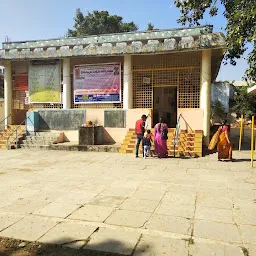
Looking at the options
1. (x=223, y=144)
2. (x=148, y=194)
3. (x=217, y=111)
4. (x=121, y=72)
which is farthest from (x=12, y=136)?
(x=217, y=111)

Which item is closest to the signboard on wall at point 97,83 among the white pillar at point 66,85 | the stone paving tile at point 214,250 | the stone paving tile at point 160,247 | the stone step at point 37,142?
the white pillar at point 66,85

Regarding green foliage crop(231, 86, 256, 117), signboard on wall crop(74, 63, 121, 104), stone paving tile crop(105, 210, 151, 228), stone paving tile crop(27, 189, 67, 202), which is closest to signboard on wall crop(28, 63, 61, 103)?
signboard on wall crop(74, 63, 121, 104)

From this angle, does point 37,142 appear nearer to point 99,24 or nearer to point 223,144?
point 223,144

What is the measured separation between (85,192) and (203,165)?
4282mm

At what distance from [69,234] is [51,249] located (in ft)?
1.30

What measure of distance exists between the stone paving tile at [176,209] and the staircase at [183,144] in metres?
5.31

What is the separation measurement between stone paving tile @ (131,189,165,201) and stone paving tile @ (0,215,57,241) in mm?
1860

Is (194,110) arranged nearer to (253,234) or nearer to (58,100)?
(58,100)

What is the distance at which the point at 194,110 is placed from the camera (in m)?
11.8

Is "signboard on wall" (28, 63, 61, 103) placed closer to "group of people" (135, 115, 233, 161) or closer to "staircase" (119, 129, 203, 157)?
"staircase" (119, 129, 203, 157)

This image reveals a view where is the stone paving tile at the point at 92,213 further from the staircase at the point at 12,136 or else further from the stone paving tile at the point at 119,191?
the staircase at the point at 12,136

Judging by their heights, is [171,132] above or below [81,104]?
below

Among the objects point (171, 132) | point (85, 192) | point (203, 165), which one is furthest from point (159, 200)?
point (171, 132)

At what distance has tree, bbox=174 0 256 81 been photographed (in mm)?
7602
